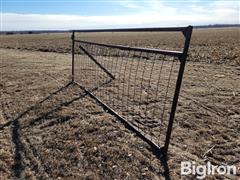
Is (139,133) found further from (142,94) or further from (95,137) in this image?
(142,94)

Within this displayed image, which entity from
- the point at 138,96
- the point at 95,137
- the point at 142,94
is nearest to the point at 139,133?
the point at 95,137

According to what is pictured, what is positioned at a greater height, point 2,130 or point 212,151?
point 212,151

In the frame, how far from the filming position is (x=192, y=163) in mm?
3598

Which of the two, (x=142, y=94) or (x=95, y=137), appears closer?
(x=95, y=137)

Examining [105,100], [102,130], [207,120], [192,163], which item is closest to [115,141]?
[102,130]

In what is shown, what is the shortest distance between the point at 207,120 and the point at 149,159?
176 cm

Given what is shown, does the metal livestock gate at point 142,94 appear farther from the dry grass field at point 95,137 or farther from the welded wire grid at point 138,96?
the dry grass field at point 95,137

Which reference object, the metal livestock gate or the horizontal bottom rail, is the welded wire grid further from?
the horizontal bottom rail

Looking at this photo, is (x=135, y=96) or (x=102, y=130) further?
(x=135, y=96)

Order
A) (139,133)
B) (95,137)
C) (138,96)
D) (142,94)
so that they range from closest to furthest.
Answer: (95,137) → (139,133) → (138,96) → (142,94)

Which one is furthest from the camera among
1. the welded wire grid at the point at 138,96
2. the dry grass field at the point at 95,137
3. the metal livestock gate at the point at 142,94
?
the welded wire grid at the point at 138,96

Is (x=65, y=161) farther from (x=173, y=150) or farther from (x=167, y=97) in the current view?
(x=167, y=97)

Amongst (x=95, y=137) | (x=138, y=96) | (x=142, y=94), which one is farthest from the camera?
(x=142, y=94)

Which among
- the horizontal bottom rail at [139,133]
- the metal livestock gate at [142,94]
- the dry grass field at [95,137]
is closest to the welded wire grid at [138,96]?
the metal livestock gate at [142,94]
